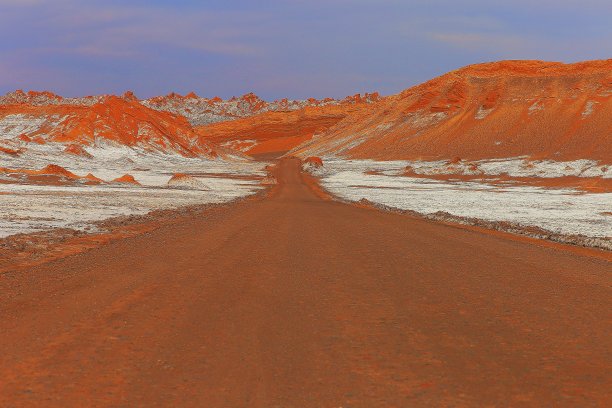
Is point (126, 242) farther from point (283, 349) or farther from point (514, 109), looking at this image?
point (514, 109)

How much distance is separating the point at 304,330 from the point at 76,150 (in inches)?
3605

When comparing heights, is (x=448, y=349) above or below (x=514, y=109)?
below

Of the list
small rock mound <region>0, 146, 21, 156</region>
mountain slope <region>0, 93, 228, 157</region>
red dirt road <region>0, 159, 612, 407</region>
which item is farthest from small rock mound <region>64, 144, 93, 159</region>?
red dirt road <region>0, 159, 612, 407</region>

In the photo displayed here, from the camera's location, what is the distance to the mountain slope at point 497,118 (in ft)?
294

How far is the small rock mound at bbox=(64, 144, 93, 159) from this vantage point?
88.8 meters

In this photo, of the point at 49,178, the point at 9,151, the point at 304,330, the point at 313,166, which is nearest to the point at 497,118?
the point at 313,166

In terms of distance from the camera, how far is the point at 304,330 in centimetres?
709

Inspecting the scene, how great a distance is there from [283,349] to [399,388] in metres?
1.53

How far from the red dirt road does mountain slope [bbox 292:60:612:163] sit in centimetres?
6915

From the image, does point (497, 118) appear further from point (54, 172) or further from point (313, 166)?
point (54, 172)

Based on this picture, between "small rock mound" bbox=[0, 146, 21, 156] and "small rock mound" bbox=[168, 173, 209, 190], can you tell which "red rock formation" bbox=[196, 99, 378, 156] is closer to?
"small rock mound" bbox=[0, 146, 21, 156]

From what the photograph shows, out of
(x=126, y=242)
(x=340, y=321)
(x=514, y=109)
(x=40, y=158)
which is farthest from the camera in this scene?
(x=514, y=109)

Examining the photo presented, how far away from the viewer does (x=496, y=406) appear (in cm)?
498

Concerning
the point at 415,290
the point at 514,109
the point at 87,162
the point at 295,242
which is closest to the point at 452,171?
the point at 514,109
